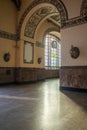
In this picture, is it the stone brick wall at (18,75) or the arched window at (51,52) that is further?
the arched window at (51,52)

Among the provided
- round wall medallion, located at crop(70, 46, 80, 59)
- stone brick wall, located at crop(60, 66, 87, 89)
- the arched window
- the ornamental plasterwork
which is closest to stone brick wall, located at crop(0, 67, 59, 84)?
the ornamental plasterwork

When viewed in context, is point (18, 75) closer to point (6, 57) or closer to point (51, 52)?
point (6, 57)

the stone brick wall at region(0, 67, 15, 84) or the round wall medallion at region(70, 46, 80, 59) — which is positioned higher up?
the round wall medallion at region(70, 46, 80, 59)

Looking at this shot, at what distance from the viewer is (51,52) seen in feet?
45.7

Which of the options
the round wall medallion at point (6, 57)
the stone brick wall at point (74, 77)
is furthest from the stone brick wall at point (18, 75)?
the stone brick wall at point (74, 77)

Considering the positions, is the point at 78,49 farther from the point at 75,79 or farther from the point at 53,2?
the point at 53,2

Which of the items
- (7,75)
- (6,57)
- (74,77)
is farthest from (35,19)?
(74,77)

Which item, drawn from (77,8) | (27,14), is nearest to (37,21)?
(27,14)

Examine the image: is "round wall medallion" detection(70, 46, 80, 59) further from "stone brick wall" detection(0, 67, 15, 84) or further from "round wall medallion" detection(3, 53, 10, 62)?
"stone brick wall" detection(0, 67, 15, 84)

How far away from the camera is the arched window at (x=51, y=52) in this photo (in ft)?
43.7

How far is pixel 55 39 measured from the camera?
567 inches

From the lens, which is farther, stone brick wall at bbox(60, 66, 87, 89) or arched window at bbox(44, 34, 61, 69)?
arched window at bbox(44, 34, 61, 69)

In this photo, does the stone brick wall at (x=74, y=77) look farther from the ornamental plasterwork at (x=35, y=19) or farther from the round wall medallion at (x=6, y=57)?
the ornamental plasterwork at (x=35, y=19)

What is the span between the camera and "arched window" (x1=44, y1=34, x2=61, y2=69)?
1332 centimetres
